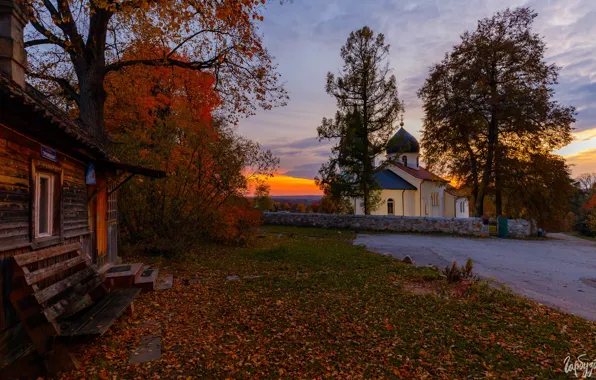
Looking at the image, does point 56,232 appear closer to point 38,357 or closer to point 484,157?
point 38,357

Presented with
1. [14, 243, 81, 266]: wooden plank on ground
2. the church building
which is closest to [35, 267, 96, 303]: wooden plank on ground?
[14, 243, 81, 266]: wooden plank on ground

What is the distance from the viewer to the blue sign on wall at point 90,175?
732 centimetres

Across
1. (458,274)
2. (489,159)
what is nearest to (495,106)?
(489,159)

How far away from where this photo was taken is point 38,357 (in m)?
4.18

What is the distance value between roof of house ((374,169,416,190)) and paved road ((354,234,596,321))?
63.8 ft

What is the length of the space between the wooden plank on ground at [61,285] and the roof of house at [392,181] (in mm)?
33094

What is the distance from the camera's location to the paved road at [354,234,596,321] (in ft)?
25.5

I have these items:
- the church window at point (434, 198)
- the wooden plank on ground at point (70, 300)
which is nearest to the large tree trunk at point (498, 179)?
the church window at point (434, 198)

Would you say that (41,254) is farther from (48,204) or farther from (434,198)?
(434,198)

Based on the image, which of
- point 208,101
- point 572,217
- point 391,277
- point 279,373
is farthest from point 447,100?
point 572,217

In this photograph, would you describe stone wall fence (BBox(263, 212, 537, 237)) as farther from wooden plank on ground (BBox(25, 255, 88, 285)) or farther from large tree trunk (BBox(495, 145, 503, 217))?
wooden plank on ground (BBox(25, 255, 88, 285))

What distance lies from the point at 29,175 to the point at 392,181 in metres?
36.5

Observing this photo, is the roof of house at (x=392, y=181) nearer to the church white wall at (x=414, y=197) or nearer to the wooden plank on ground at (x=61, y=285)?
the church white wall at (x=414, y=197)
